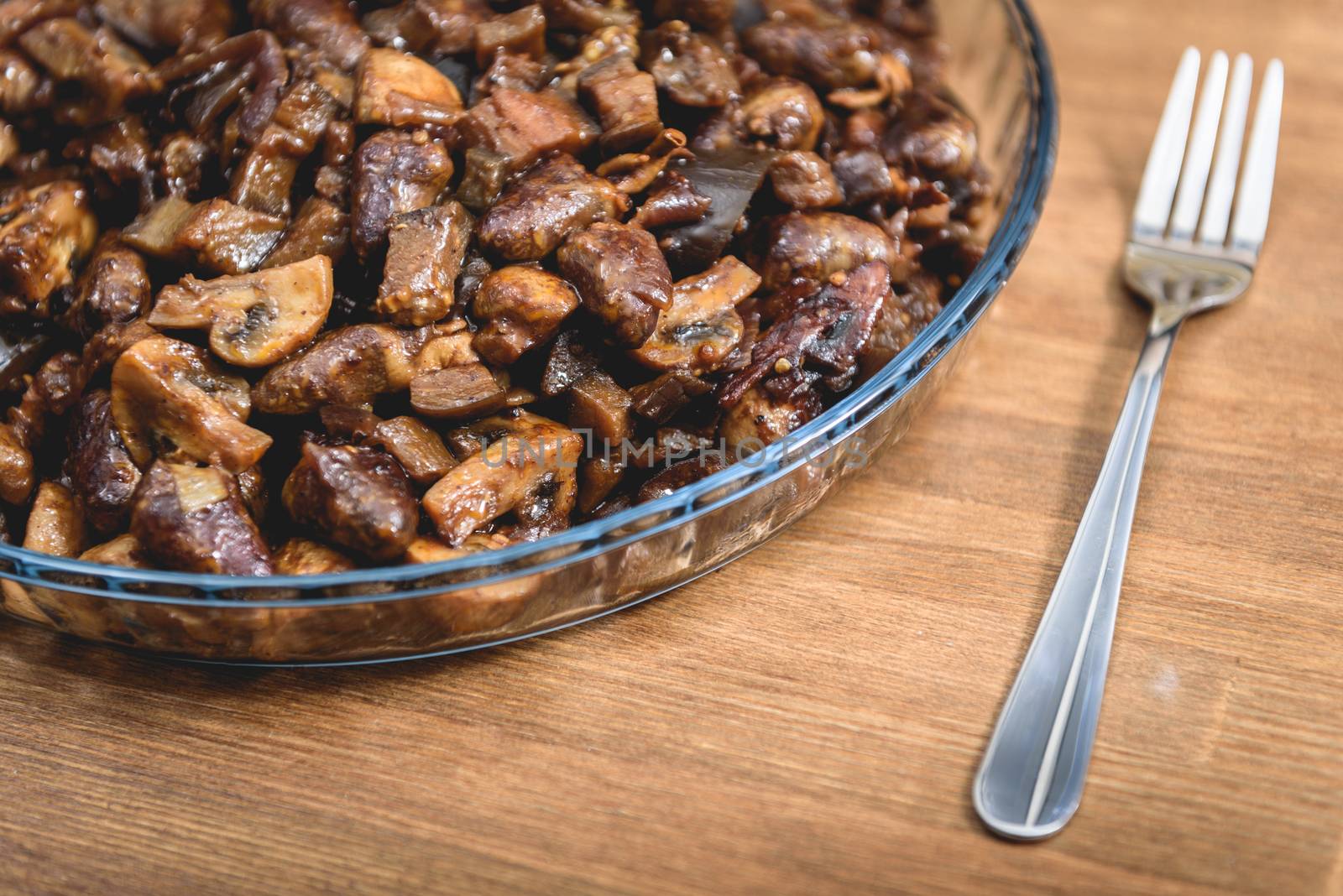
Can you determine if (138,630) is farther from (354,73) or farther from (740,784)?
(354,73)

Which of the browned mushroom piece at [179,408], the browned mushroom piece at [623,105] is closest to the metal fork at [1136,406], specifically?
the browned mushroom piece at [623,105]

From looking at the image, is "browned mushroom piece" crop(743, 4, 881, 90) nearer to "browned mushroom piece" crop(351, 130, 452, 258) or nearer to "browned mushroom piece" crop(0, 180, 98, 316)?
"browned mushroom piece" crop(351, 130, 452, 258)

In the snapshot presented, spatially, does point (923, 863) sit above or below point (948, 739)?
below

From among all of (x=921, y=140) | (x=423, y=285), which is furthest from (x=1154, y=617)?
(x=423, y=285)

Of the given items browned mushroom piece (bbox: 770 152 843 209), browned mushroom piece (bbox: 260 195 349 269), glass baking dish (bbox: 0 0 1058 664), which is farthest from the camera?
browned mushroom piece (bbox: 770 152 843 209)

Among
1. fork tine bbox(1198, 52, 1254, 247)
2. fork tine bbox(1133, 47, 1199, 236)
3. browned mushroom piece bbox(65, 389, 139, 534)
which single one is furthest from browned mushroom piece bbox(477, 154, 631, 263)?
fork tine bbox(1198, 52, 1254, 247)

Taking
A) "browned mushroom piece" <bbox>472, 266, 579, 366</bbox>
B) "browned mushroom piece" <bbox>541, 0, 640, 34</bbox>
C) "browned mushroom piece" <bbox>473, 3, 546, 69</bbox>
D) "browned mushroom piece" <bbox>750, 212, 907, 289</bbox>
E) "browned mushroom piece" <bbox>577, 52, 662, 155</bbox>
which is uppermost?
"browned mushroom piece" <bbox>541, 0, 640, 34</bbox>

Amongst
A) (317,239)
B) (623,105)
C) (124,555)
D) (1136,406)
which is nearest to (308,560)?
(124,555)
